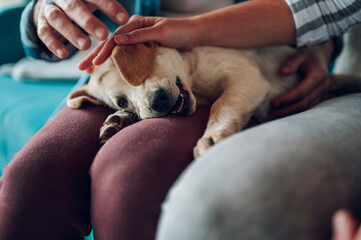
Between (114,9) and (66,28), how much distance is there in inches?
7.3

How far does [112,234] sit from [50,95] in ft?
4.80

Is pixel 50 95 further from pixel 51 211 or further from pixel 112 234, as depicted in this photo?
pixel 112 234

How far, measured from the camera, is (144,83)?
125 cm

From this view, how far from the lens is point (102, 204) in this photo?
31.1 inches

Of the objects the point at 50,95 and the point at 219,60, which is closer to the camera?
the point at 219,60

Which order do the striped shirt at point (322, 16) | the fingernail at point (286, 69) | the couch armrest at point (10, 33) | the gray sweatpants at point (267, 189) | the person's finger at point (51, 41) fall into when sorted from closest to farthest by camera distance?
the gray sweatpants at point (267, 189) < the person's finger at point (51, 41) < the striped shirt at point (322, 16) < the fingernail at point (286, 69) < the couch armrest at point (10, 33)

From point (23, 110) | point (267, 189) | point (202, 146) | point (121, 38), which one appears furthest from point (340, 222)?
point (23, 110)

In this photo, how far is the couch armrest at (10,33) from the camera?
2406 millimetres

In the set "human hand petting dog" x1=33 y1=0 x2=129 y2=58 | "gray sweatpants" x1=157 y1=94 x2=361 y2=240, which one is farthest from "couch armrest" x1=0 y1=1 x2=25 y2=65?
"gray sweatpants" x1=157 y1=94 x2=361 y2=240

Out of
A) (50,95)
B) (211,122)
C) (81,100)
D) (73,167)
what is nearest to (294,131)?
(211,122)

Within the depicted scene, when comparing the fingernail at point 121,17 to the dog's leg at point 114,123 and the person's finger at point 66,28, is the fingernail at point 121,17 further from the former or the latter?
the dog's leg at point 114,123

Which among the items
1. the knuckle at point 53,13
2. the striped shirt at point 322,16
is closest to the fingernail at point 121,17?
the knuckle at point 53,13

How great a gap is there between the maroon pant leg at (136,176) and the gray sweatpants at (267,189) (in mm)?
172

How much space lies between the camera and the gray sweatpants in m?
0.49
